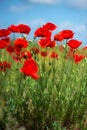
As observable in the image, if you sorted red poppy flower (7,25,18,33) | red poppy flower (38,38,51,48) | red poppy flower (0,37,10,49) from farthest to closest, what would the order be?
1. red poppy flower (7,25,18,33)
2. red poppy flower (38,38,51,48)
3. red poppy flower (0,37,10,49)

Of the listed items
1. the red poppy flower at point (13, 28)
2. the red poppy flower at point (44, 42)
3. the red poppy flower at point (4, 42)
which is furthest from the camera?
the red poppy flower at point (13, 28)

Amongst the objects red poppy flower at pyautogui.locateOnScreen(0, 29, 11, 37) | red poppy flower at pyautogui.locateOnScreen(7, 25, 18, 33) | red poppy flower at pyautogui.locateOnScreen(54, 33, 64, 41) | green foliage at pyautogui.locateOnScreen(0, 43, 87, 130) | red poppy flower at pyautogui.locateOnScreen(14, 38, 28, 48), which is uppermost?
red poppy flower at pyautogui.locateOnScreen(7, 25, 18, 33)

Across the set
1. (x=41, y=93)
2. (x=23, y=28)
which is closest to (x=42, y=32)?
(x=23, y=28)

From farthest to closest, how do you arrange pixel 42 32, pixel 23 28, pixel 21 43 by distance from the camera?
pixel 23 28, pixel 42 32, pixel 21 43

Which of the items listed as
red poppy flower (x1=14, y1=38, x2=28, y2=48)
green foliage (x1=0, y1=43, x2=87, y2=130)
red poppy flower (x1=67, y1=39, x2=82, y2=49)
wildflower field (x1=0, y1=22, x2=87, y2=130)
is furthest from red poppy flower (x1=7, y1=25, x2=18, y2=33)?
red poppy flower (x1=67, y1=39, x2=82, y2=49)

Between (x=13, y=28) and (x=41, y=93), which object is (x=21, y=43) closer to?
(x=13, y=28)

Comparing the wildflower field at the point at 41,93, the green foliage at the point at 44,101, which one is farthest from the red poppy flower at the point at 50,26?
the green foliage at the point at 44,101

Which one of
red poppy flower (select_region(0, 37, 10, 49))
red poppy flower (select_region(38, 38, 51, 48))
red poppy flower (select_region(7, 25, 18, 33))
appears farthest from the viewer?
red poppy flower (select_region(7, 25, 18, 33))

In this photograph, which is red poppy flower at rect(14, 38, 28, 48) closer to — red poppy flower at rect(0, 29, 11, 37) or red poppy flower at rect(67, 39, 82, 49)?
red poppy flower at rect(0, 29, 11, 37)

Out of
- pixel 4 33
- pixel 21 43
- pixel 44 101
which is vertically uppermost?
pixel 4 33

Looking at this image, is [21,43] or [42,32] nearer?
[21,43]

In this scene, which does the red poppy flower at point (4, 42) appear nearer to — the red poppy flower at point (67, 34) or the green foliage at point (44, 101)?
the green foliage at point (44, 101)

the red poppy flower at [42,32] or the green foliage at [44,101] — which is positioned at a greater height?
the red poppy flower at [42,32]

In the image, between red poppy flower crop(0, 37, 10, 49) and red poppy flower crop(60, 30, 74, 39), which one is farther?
red poppy flower crop(60, 30, 74, 39)
